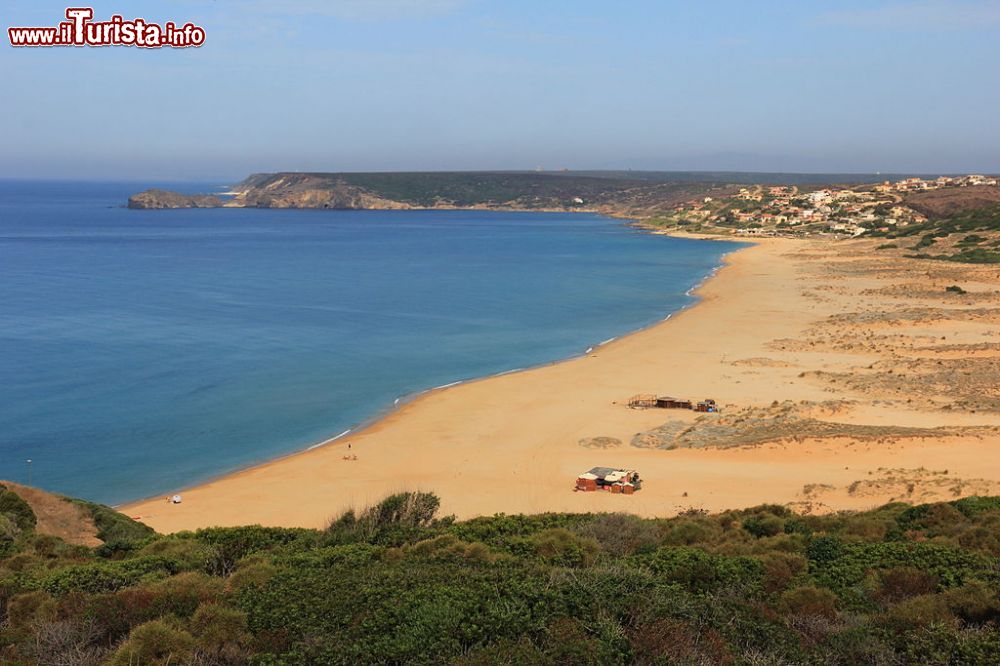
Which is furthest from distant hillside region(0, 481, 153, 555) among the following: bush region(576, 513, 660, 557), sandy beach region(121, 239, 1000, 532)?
bush region(576, 513, 660, 557)

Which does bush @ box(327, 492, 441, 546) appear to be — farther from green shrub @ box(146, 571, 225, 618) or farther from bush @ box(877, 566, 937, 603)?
bush @ box(877, 566, 937, 603)

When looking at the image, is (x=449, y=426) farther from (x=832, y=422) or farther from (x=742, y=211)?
(x=742, y=211)

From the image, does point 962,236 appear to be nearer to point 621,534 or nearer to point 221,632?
point 621,534

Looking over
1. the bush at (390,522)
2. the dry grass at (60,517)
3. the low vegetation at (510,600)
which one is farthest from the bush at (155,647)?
the dry grass at (60,517)

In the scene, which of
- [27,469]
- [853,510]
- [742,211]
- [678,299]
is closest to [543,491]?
[853,510]

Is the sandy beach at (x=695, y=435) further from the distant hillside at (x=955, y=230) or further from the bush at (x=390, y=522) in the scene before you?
the distant hillside at (x=955, y=230)

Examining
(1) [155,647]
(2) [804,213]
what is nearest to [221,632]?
(1) [155,647]
